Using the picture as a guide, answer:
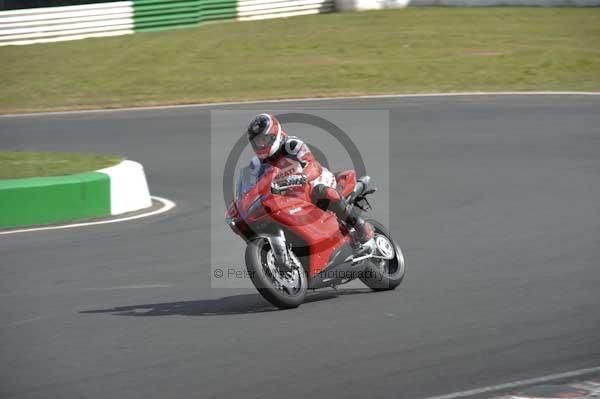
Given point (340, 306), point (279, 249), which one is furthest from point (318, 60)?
point (279, 249)

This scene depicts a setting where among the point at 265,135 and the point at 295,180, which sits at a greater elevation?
the point at 265,135

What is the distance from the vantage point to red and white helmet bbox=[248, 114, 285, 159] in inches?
288

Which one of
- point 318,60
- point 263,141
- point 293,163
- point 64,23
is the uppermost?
point 64,23

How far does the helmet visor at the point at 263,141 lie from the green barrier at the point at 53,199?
14.4 feet

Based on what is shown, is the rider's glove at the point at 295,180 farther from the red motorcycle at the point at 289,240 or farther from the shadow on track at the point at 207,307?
the shadow on track at the point at 207,307

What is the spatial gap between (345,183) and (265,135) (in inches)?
40.4

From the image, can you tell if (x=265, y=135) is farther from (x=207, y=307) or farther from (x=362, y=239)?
(x=207, y=307)

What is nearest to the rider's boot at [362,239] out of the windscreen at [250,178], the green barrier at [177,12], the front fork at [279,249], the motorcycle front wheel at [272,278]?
the motorcycle front wheel at [272,278]

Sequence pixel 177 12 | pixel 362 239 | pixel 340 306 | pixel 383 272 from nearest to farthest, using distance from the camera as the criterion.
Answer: pixel 340 306, pixel 362 239, pixel 383 272, pixel 177 12

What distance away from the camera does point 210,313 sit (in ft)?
24.8

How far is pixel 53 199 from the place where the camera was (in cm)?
1120

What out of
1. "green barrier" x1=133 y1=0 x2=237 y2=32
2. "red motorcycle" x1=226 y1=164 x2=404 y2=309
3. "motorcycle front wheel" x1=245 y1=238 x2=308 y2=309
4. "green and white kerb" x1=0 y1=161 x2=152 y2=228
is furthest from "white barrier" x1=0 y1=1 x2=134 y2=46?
"motorcycle front wheel" x1=245 y1=238 x2=308 y2=309

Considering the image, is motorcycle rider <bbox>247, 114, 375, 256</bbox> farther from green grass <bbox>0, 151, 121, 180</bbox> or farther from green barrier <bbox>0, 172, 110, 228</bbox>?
green grass <bbox>0, 151, 121, 180</bbox>

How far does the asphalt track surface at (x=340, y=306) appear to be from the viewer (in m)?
5.95
